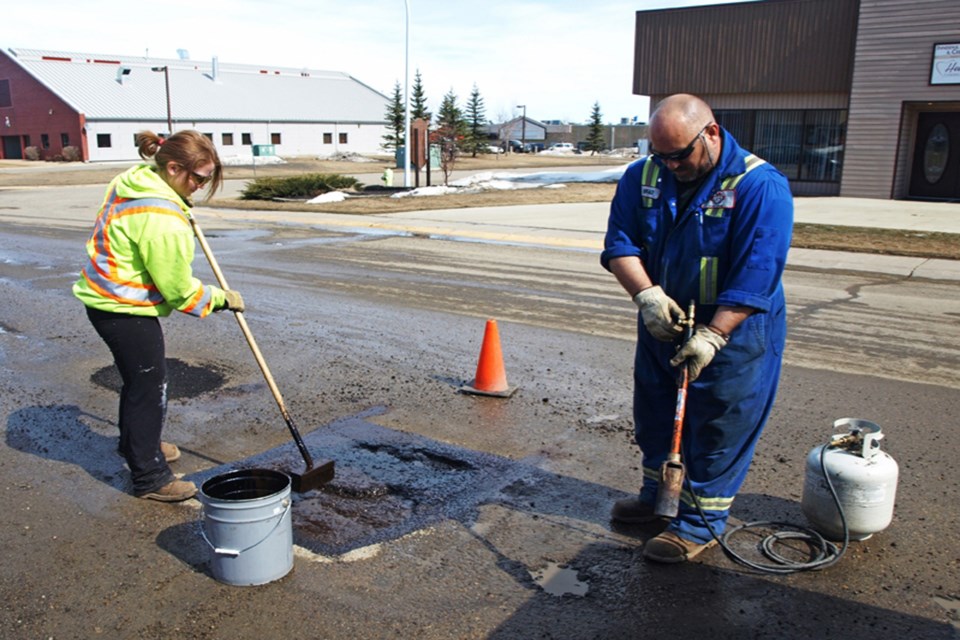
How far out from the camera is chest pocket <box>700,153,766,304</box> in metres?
3.46

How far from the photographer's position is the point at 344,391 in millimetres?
6156

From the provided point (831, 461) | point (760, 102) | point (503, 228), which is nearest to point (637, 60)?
point (760, 102)

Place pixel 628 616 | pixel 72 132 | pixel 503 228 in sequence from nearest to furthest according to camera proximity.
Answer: pixel 628 616
pixel 503 228
pixel 72 132

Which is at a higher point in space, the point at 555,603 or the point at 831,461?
the point at 831,461

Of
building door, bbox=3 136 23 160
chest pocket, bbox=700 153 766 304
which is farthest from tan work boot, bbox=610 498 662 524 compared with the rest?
building door, bbox=3 136 23 160

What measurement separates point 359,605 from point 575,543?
1.10m

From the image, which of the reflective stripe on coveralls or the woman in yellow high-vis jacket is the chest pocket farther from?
the woman in yellow high-vis jacket

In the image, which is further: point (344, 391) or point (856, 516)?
point (344, 391)

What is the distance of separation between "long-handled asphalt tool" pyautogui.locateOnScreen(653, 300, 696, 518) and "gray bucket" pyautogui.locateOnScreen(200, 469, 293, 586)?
1592 millimetres

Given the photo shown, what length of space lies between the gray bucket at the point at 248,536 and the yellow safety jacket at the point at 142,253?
104 cm

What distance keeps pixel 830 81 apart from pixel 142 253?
2319cm

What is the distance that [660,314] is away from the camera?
353 cm

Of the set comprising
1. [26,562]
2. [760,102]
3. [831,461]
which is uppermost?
[760,102]

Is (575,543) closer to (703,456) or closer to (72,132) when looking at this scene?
(703,456)
